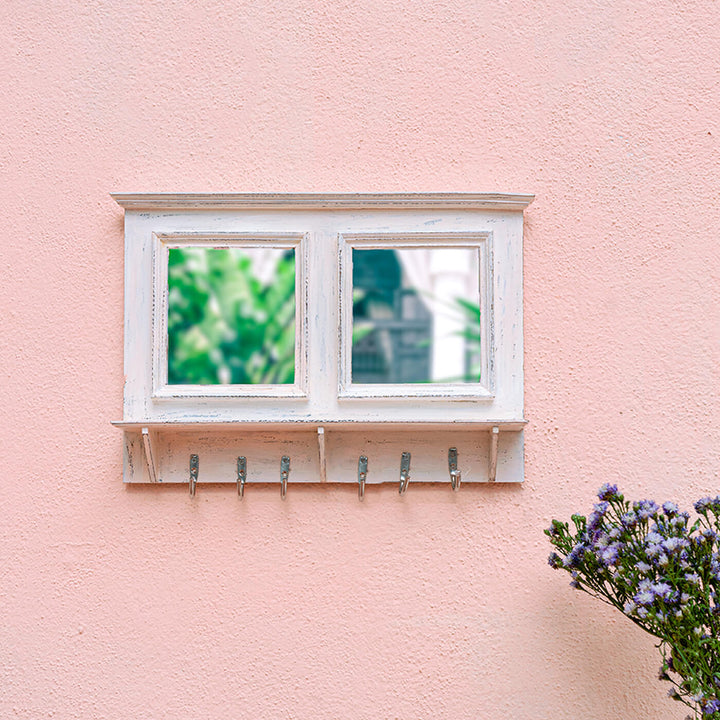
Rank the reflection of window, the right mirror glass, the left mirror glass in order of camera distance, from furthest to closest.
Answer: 1. the reflection of window
2. the right mirror glass
3. the left mirror glass

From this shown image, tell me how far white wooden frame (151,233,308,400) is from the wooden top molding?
44 mm

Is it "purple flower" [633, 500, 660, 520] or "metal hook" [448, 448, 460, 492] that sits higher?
"metal hook" [448, 448, 460, 492]

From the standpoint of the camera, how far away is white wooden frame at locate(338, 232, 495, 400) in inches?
38.1

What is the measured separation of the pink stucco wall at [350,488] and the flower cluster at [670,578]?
0.16 m

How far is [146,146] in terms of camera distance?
1.05m

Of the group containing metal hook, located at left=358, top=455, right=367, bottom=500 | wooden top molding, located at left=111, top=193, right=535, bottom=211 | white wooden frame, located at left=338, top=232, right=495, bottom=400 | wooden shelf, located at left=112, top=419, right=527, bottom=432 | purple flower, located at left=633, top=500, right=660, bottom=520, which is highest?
wooden top molding, located at left=111, top=193, right=535, bottom=211

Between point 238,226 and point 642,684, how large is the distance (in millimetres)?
909

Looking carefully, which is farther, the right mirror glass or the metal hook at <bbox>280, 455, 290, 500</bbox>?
the right mirror glass

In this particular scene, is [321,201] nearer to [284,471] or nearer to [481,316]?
[481,316]

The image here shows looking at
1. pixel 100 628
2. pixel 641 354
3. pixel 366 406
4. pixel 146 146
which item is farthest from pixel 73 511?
pixel 641 354

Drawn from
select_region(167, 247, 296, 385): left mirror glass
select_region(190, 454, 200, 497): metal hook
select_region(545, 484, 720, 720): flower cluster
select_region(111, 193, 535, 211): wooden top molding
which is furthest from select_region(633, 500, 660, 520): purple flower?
select_region(167, 247, 296, 385): left mirror glass

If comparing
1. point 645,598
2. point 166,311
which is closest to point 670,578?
point 645,598

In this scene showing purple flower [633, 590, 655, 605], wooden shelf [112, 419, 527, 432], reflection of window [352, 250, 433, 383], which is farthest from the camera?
reflection of window [352, 250, 433, 383]

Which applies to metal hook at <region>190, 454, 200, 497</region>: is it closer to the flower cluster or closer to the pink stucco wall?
the pink stucco wall
